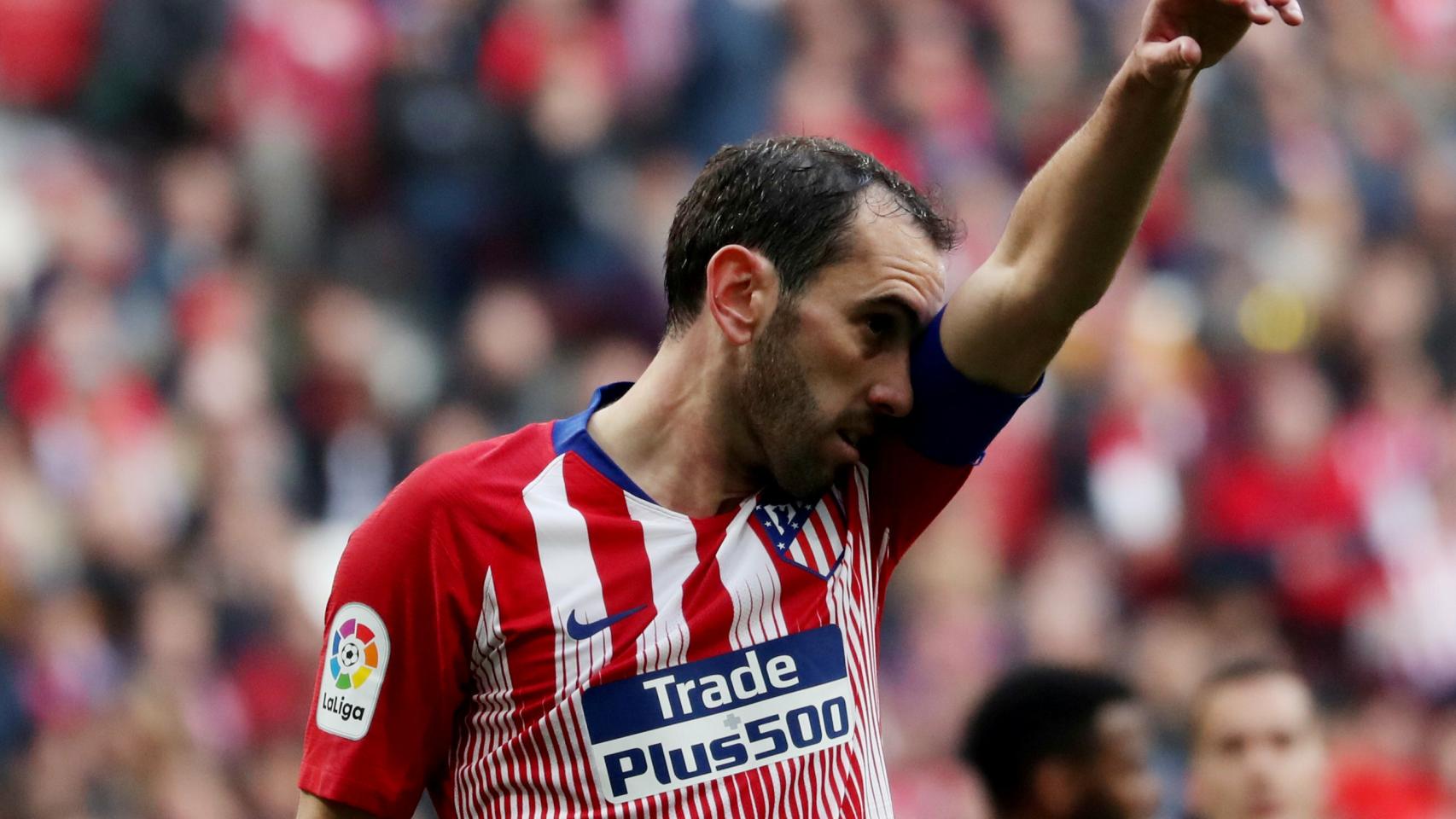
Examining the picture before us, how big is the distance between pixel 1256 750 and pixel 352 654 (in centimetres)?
253

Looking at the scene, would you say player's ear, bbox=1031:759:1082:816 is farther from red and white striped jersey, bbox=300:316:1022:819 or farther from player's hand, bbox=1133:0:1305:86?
player's hand, bbox=1133:0:1305:86

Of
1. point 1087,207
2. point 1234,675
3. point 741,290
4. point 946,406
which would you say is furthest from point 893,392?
point 1234,675

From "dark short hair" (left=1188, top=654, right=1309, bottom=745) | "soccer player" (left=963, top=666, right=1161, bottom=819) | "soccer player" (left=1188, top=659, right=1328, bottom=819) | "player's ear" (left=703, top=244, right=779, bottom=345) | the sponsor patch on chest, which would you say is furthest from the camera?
"dark short hair" (left=1188, top=654, right=1309, bottom=745)

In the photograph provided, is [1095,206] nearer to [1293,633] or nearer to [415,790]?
[415,790]

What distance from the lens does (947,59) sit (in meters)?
8.98

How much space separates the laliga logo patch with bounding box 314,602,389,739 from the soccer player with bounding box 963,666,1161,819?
1730 mm

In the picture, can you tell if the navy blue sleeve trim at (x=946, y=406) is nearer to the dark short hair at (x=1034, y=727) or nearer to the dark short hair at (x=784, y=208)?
the dark short hair at (x=784, y=208)

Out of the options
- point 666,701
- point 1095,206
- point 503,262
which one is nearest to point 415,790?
point 666,701

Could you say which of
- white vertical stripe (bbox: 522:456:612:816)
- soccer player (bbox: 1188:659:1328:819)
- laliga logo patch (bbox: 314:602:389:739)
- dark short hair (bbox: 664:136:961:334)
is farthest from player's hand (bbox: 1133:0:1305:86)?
soccer player (bbox: 1188:659:1328:819)

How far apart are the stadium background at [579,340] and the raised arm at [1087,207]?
404 centimetres

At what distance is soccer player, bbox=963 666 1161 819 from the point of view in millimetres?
3764

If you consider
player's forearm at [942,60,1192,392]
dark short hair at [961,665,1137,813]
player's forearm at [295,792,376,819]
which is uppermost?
player's forearm at [942,60,1192,392]

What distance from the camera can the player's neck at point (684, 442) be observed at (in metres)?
2.62

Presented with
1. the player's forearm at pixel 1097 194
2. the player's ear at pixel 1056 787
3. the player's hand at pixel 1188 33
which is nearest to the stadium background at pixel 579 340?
the player's ear at pixel 1056 787
